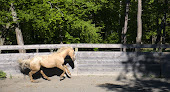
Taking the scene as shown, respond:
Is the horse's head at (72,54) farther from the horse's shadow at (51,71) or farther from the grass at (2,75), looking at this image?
the grass at (2,75)

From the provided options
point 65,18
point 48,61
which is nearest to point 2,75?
point 48,61

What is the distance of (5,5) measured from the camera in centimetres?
1634

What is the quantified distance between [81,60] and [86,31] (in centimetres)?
906

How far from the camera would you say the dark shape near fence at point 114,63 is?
9680 mm

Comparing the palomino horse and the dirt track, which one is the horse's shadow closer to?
Answer: the dirt track

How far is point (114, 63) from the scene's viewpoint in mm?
9797

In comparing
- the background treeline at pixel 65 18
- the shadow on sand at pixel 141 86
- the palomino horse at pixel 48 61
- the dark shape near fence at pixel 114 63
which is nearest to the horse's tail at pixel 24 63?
the palomino horse at pixel 48 61

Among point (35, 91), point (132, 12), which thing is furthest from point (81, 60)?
point (132, 12)

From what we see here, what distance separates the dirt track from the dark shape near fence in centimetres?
37

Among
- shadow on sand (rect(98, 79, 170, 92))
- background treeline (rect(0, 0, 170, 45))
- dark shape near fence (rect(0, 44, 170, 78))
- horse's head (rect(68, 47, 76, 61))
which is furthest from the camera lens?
background treeline (rect(0, 0, 170, 45))

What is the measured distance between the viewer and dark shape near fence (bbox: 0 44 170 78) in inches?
381

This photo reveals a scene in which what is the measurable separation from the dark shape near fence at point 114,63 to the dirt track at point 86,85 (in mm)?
366

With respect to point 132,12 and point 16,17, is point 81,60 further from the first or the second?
point 132,12

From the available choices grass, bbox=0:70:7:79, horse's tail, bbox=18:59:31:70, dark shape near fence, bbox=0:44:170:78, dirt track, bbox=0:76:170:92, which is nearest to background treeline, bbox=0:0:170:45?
dark shape near fence, bbox=0:44:170:78
